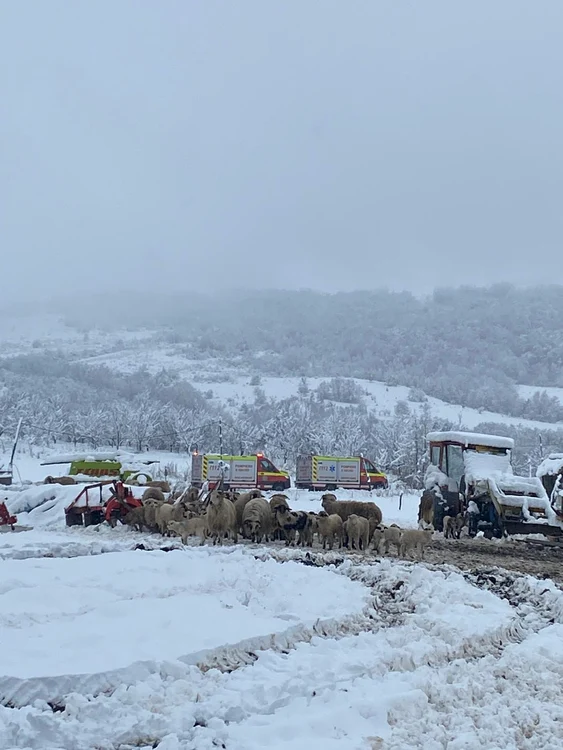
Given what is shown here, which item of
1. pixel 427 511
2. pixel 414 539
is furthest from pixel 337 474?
pixel 414 539

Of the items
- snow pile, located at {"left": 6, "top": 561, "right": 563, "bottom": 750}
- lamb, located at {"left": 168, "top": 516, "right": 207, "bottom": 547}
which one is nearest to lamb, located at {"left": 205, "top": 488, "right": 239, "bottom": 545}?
lamb, located at {"left": 168, "top": 516, "right": 207, "bottom": 547}

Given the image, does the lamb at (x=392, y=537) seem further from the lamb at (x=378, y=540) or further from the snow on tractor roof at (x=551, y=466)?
the snow on tractor roof at (x=551, y=466)

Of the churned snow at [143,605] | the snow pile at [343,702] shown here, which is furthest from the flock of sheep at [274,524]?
the snow pile at [343,702]

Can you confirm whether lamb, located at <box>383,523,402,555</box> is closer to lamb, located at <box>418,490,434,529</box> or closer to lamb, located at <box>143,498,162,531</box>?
lamb, located at <box>418,490,434,529</box>

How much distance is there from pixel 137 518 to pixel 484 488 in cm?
923

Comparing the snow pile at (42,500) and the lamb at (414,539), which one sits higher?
the lamb at (414,539)

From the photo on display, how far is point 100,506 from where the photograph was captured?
20.4 metres

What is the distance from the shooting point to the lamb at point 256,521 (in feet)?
53.0

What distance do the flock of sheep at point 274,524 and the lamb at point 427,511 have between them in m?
2.19

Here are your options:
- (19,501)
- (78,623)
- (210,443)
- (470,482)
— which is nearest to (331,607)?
(78,623)

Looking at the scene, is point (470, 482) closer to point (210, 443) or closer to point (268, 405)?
point (210, 443)

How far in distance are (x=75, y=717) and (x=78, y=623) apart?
2.17m

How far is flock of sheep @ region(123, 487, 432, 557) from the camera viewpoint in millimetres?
14484

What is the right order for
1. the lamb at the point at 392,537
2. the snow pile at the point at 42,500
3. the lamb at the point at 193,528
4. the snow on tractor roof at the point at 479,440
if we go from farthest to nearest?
1. the snow pile at the point at 42,500
2. the snow on tractor roof at the point at 479,440
3. the lamb at the point at 193,528
4. the lamb at the point at 392,537
